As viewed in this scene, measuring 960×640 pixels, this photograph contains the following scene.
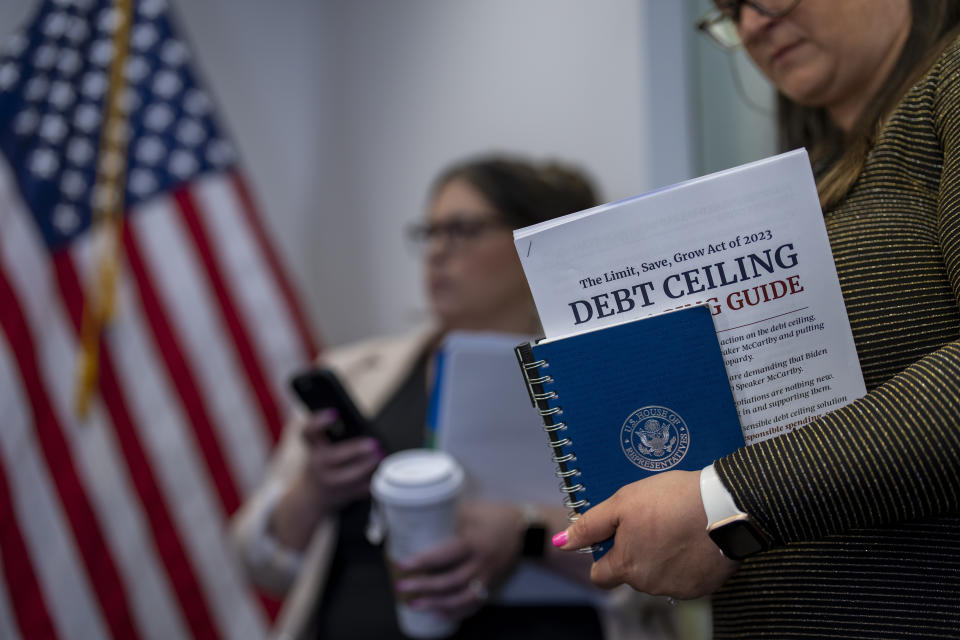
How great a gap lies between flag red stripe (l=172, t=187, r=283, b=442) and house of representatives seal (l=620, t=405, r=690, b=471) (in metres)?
1.42

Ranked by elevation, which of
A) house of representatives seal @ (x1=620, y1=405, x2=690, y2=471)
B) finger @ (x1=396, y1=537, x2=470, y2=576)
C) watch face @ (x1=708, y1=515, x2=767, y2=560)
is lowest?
finger @ (x1=396, y1=537, x2=470, y2=576)

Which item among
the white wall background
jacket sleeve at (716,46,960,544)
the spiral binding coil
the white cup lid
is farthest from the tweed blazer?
the white wall background

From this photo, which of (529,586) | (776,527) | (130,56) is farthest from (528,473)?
(130,56)

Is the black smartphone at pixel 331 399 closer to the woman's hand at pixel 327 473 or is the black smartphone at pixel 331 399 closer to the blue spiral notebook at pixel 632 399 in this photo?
the woman's hand at pixel 327 473

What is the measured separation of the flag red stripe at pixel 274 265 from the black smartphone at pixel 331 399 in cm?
73

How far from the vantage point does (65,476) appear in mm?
1459

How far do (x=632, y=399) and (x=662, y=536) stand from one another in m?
0.10

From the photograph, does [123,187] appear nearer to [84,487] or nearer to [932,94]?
[84,487]

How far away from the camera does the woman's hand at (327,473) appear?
116cm

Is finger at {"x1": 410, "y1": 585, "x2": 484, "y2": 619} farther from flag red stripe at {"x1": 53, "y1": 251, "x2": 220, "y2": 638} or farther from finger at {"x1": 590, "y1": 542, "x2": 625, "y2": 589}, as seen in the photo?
flag red stripe at {"x1": 53, "y1": 251, "x2": 220, "y2": 638}

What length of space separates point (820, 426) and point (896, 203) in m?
0.22

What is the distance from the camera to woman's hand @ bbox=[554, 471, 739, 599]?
44cm

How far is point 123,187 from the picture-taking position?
5.37ft

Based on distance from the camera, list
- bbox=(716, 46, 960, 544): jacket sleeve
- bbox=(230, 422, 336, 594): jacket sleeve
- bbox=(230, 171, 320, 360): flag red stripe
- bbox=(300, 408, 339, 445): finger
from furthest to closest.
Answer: bbox=(230, 171, 320, 360): flag red stripe < bbox=(230, 422, 336, 594): jacket sleeve < bbox=(300, 408, 339, 445): finger < bbox=(716, 46, 960, 544): jacket sleeve
